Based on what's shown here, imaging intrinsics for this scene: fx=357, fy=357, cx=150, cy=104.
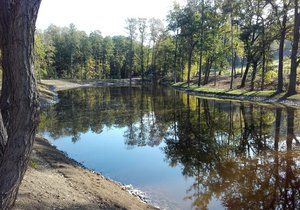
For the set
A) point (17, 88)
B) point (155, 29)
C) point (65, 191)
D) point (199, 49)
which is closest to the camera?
point (17, 88)

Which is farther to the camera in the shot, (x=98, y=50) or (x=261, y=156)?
(x=98, y=50)

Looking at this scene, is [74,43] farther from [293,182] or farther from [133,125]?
[293,182]

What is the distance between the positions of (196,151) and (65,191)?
9.44 m

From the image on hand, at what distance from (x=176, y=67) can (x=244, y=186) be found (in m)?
70.3

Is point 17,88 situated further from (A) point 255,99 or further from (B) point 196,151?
(A) point 255,99

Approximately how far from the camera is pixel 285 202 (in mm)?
10188

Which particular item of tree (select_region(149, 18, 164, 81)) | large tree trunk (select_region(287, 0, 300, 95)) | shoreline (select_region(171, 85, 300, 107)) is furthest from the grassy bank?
tree (select_region(149, 18, 164, 81))

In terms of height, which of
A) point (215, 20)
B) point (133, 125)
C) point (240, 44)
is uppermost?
point (215, 20)

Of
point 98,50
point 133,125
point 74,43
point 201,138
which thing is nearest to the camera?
point 201,138

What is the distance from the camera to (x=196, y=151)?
17.6m

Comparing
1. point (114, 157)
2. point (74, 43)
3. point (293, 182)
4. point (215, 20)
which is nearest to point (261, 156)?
point (293, 182)

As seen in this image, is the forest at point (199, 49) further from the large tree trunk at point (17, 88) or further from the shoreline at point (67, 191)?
the large tree trunk at point (17, 88)

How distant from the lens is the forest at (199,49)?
42781mm

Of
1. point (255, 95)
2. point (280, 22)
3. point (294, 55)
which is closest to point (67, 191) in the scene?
point (294, 55)
